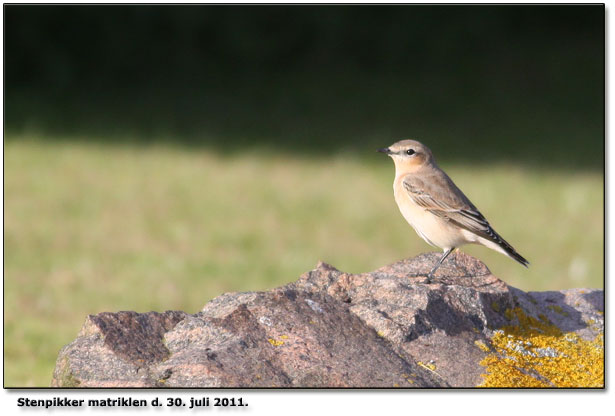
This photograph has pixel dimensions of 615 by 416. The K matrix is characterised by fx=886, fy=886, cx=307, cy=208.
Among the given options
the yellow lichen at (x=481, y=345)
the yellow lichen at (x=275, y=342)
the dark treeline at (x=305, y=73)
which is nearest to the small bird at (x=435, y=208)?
the yellow lichen at (x=481, y=345)

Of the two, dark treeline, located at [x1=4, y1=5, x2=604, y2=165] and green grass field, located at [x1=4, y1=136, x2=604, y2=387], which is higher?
dark treeline, located at [x1=4, y1=5, x2=604, y2=165]

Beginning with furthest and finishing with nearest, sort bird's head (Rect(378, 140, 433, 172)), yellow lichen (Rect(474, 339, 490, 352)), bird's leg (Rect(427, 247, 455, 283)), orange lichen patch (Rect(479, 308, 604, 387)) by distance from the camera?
bird's head (Rect(378, 140, 433, 172))
bird's leg (Rect(427, 247, 455, 283))
yellow lichen (Rect(474, 339, 490, 352))
orange lichen patch (Rect(479, 308, 604, 387))

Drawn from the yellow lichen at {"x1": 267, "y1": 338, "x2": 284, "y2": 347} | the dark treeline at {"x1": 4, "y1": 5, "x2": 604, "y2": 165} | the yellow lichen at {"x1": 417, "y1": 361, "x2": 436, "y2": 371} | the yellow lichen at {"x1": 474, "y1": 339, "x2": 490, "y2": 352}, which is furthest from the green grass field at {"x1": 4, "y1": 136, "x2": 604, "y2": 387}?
the yellow lichen at {"x1": 474, "y1": 339, "x2": 490, "y2": 352}

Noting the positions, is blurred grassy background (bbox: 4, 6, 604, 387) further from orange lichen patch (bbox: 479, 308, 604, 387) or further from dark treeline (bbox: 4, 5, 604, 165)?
orange lichen patch (bbox: 479, 308, 604, 387)

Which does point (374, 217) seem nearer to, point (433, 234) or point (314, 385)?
point (433, 234)

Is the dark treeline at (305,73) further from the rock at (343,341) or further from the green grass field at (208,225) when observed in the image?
the rock at (343,341)

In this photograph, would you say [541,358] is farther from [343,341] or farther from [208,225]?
[208,225]

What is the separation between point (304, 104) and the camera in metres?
19.0

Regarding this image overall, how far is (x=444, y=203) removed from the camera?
5.38m

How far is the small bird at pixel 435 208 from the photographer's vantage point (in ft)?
17.2

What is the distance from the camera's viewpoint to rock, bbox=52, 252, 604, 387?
4.07 m

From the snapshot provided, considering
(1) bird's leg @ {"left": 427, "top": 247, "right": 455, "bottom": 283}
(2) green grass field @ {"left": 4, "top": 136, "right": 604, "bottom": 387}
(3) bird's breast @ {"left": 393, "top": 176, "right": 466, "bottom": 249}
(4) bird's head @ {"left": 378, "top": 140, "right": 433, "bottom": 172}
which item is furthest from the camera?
(2) green grass field @ {"left": 4, "top": 136, "right": 604, "bottom": 387}

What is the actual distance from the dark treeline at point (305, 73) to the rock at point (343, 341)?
1099 centimetres

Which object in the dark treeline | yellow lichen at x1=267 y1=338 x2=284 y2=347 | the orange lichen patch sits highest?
the dark treeline
